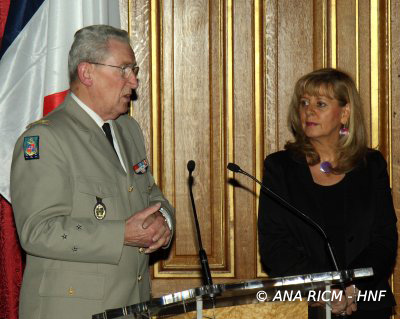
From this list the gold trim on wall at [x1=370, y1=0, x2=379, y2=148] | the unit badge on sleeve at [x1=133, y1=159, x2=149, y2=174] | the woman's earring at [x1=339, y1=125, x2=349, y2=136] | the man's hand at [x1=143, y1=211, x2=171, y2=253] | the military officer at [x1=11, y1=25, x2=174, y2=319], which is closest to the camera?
the military officer at [x1=11, y1=25, x2=174, y2=319]

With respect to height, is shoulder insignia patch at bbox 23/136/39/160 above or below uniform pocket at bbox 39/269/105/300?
above

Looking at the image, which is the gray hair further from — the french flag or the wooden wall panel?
the wooden wall panel

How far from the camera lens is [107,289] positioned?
2.58 meters

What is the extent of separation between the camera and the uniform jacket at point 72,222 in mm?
2446

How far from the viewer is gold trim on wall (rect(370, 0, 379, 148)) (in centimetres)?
380

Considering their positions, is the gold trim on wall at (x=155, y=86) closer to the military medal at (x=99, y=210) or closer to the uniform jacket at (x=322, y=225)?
the uniform jacket at (x=322, y=225)

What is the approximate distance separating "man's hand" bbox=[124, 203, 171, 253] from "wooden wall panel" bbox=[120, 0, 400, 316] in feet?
3.97

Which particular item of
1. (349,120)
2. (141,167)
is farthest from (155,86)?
(349,120)

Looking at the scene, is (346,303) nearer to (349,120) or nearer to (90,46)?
(349,120)

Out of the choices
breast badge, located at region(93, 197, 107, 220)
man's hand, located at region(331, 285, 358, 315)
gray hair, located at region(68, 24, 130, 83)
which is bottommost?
man's hand, located at region(331, 285, 358, 315)

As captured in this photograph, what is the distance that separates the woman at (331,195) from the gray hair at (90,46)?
0.92 metres

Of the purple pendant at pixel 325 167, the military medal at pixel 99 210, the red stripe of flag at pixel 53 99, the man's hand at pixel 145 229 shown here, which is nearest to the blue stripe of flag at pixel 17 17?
the red stripe of flag at pixel 53 99

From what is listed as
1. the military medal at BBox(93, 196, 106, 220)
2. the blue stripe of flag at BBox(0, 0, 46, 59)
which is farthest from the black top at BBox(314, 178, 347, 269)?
the blue stripe of flag at BBox(0, 0, 46, 59)

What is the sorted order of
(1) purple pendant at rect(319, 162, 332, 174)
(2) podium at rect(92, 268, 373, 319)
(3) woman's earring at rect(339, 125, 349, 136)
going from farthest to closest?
(3) woman's earring at rect(339, 125, 349, 136), (1) purple pendant at rect(319, 162, 332, 174), (2) podium at rect(92, 268, 373, 319)
